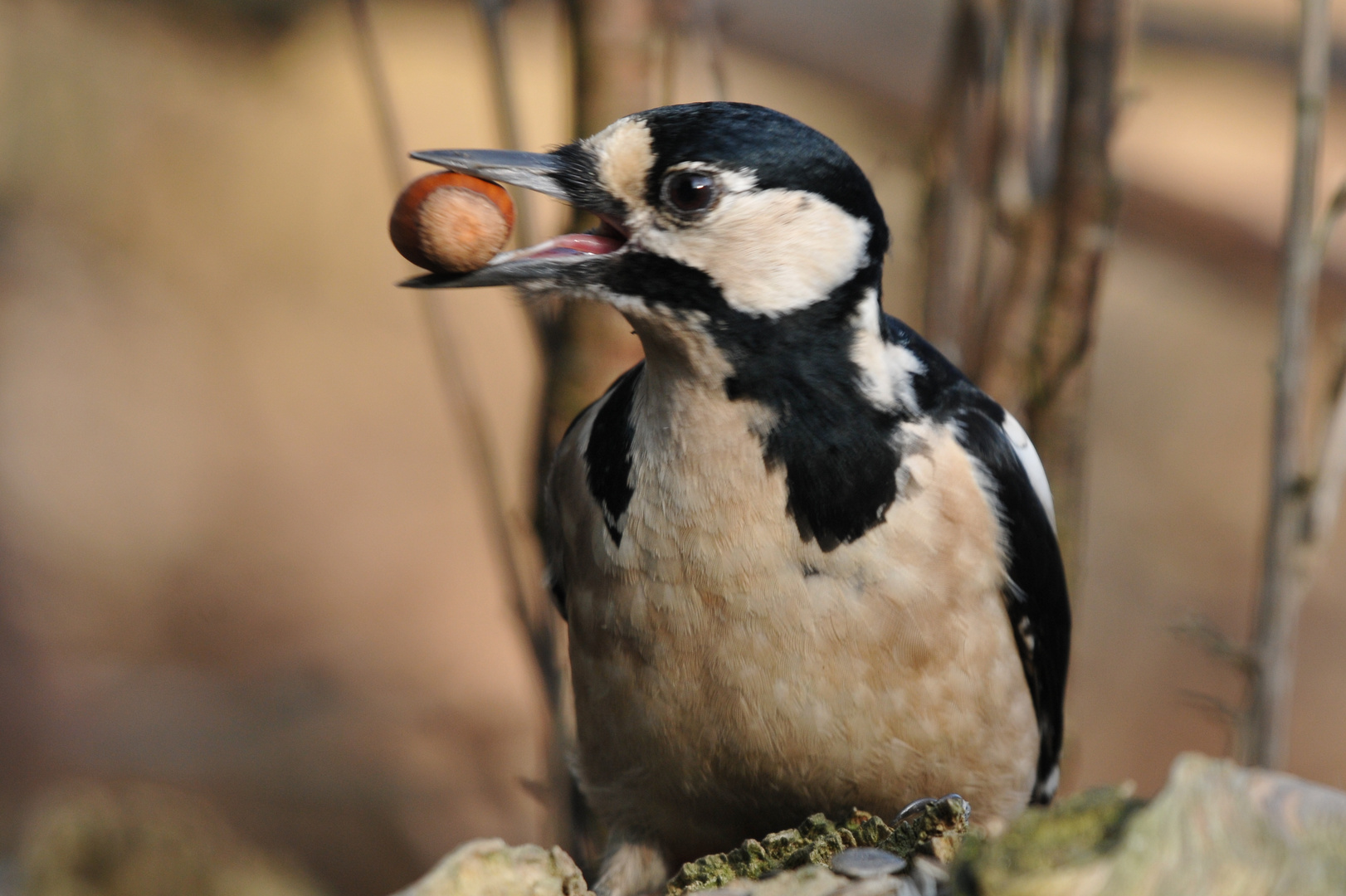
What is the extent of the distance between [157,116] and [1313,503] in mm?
5223

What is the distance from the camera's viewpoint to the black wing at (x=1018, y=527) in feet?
5.98

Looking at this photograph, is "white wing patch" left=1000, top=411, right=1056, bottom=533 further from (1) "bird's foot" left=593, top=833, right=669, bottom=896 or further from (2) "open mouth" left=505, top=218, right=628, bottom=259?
(1) "bird's foot" left=593, top=833, right=669, bottom=896

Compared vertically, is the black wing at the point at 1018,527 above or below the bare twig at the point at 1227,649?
above

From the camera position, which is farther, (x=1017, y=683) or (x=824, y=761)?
(x=1017, y=683)

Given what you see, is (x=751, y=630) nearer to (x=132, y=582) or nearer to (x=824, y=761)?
(x=824, y=761)

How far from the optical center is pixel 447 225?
1551 millimetres

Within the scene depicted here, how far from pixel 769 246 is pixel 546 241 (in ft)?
0.95

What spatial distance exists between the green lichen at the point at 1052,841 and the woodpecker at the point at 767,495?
45 centimetres

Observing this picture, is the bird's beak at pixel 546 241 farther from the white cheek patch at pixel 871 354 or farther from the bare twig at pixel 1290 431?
the bare twig at pixel 1290 431

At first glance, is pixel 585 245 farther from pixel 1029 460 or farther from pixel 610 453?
pixel 1029 460

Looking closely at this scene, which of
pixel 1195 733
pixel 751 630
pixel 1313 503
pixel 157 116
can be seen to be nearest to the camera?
pixel 751 630

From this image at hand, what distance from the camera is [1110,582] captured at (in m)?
5.17

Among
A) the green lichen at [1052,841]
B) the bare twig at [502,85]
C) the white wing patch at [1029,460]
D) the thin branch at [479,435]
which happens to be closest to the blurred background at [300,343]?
the thin branch at [479,435]

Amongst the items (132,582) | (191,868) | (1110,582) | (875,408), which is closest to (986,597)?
(875,408)
